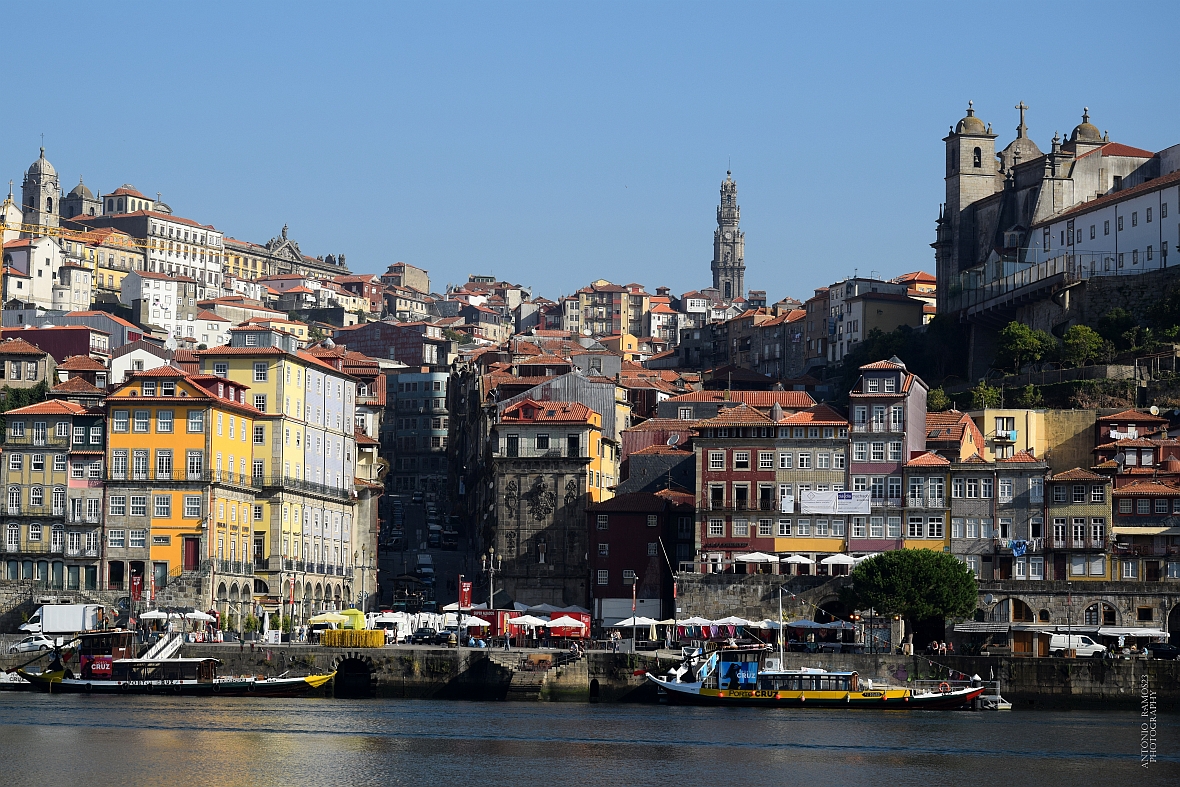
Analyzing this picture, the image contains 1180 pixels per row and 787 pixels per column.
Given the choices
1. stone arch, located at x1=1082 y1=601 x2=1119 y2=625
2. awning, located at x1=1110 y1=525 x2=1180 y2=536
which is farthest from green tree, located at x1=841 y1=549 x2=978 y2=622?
awning, located at x1=1110 y1=525 x2=1180 y2=536

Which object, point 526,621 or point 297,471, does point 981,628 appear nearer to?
point 526,621

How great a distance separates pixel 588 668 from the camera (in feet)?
314

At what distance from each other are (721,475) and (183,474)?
96.0 feet

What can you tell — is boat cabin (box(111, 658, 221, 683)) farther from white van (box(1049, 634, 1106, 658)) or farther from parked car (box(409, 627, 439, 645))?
white van (box(1049, 634, 1106, 658))

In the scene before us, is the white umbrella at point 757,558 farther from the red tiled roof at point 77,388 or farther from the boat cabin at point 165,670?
the red tiled roof at point 77,388

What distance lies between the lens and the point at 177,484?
4493 inches

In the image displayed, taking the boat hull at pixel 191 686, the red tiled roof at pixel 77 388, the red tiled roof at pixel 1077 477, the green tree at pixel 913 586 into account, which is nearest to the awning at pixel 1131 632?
the green tree at pixel 913 586

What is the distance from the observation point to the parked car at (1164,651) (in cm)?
9731

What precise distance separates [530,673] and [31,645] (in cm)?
2506

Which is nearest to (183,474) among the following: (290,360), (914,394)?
(290,360)

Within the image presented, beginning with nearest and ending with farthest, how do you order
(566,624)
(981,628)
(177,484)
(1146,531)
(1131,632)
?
(1131,632) → (981,628) → (566,624) → (1146,531) → (177,484)

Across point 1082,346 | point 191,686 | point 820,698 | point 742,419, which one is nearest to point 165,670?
point 191,686

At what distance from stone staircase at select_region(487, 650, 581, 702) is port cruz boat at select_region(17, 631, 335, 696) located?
8.46m

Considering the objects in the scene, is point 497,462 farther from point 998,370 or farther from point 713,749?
point 713,749
